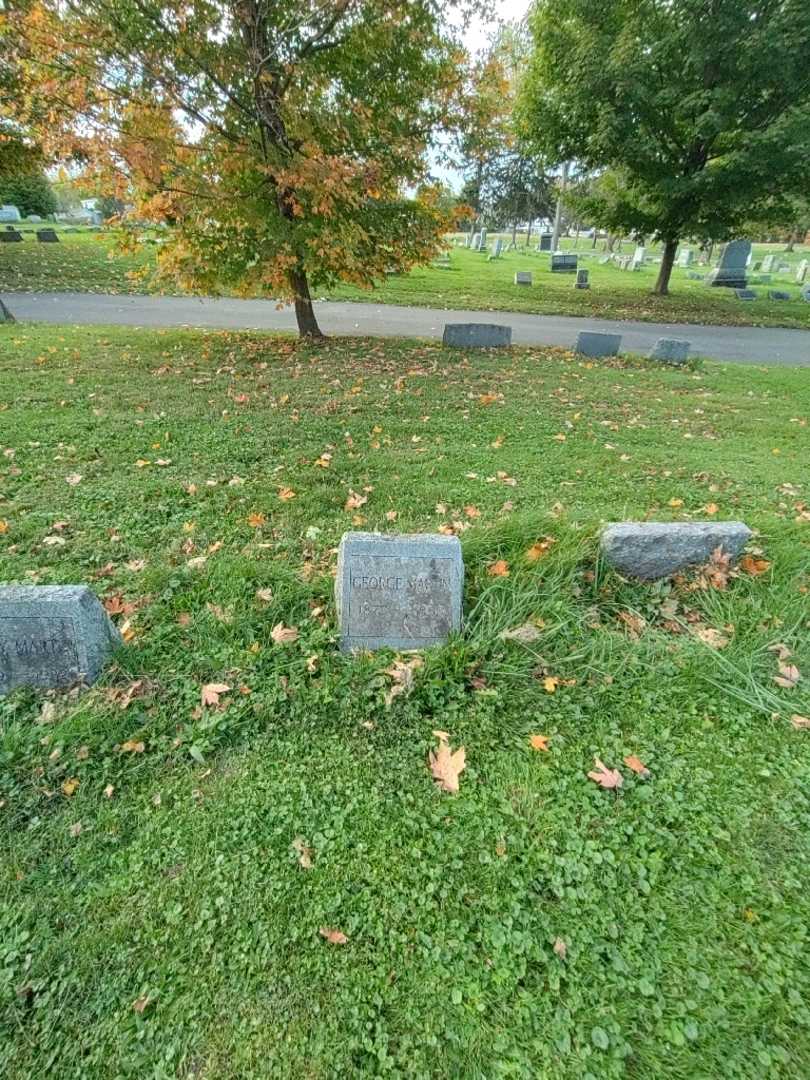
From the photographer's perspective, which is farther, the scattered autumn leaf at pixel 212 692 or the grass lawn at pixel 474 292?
the grass lawn at pixel 474 292

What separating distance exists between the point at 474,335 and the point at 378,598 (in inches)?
329

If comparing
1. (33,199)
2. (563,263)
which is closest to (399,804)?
(563,263)

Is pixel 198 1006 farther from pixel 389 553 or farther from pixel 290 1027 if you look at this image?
pixel 389 553

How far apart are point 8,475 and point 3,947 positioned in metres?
3.84

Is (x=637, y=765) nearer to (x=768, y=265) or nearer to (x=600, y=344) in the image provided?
(x=600, y=344)

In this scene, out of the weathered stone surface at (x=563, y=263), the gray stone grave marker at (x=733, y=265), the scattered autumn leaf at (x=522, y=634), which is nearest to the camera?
the scattered autumn leaf at (x=522, y=634)

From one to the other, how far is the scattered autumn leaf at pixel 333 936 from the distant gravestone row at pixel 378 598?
1320 mm

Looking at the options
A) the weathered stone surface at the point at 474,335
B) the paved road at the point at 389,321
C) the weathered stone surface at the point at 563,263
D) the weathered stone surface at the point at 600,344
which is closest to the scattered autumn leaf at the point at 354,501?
the weathered stone surface at the point at 474,335

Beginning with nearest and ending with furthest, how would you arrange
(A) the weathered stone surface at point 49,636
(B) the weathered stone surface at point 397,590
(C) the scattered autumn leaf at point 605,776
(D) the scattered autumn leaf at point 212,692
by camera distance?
1. (C) the scattered autumn leaf at point 605,776
2. (A) the weathered stone surface at point 49,636
3. (D) the scattered autumn leaf at point 212,692
4. (B) the weathered stone surface at point 397,590

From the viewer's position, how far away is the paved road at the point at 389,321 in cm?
1147

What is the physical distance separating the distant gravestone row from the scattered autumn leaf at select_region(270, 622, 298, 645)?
0.27 meters

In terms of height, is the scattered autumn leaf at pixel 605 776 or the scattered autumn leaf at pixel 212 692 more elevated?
the scattered autumn leaf at pixel 212 692

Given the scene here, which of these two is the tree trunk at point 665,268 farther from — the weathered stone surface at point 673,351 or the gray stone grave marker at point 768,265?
the gray stone grave marker at point 768,265

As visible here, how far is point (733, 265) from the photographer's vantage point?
2303 centimetres
